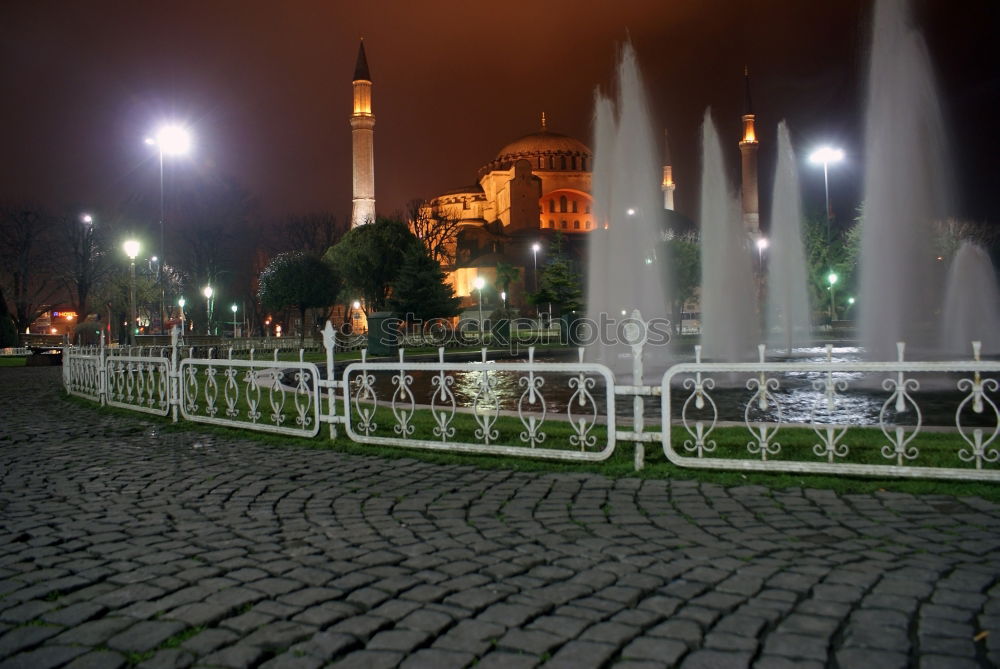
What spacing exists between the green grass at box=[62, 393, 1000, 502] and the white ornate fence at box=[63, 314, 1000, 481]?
1.4 inches

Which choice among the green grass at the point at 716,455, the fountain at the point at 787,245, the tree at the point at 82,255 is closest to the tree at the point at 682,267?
the fountain at the point at 787,245

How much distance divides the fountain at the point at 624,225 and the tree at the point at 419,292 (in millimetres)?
22361

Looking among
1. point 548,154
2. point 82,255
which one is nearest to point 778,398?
point 82,255

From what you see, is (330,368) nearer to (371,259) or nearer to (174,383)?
(174,383)

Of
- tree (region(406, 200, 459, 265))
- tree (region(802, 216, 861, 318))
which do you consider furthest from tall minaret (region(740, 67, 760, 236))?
tree (region(406, 200, 459, 265))

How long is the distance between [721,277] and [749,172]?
2019 inches

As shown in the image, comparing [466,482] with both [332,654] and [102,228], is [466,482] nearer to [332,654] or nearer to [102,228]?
[332,654]

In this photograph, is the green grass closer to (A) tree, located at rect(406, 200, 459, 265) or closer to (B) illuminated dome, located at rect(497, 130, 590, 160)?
(A) tree, located at rect(406, 200, 459, 265)

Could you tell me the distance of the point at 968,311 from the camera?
27188 millimetres

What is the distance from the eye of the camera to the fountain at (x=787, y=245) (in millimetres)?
28016

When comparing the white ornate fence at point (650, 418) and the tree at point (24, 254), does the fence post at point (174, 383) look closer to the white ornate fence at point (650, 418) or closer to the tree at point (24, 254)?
the white ornate fence at point (650, 418)

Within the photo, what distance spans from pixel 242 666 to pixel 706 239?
27.0 meters

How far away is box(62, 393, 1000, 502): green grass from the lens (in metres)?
5.63

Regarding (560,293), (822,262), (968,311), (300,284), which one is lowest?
(968,311)
